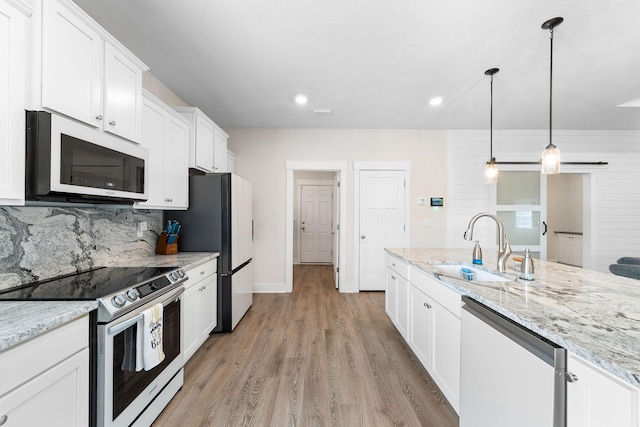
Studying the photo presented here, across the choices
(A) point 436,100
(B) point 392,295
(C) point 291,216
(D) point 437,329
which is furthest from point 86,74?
(A) point 436,100

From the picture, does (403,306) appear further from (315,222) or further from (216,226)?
(315,222)

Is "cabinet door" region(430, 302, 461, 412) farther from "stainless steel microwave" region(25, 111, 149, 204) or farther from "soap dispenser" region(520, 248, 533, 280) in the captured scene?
"stainless steel microwave" region(25, 111, 149, 204)

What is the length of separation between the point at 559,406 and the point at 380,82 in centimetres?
278

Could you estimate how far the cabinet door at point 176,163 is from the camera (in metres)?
2.43

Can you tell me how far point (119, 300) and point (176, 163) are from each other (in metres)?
1.60

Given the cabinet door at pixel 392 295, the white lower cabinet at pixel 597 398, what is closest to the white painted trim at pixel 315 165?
the cabinet door at pixel 392 295

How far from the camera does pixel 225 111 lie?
3.65 m

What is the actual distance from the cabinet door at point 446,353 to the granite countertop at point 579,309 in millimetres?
225

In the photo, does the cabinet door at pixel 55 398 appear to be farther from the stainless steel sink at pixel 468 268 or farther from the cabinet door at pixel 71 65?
the stainless steel sink at pixel 468 268

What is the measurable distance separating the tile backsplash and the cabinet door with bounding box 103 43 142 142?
65cm

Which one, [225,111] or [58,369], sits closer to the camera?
[58,369]

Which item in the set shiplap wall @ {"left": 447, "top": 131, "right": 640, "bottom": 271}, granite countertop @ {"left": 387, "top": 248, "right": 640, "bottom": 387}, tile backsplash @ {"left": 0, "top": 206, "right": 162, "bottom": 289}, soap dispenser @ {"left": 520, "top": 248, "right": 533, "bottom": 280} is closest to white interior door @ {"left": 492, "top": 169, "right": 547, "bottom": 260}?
shiplap wall @ {"left": 447, "top": 131, "right": 640, "bottom": 271}

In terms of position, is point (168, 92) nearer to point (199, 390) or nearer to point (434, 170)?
point (199, 390)

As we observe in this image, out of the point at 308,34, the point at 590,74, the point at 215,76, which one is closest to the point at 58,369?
the point at 308,34
